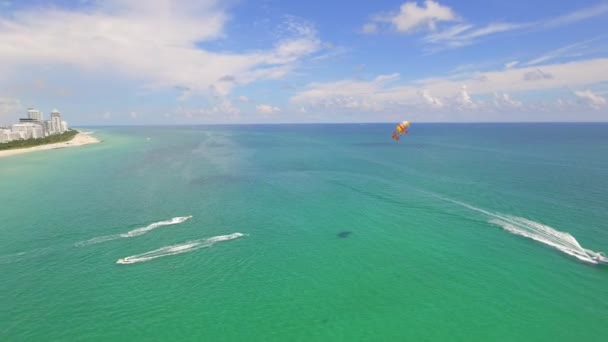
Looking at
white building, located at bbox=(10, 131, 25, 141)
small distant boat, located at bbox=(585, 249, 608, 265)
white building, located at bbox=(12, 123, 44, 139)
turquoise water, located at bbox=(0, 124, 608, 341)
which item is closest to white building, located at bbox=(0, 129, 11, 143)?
white building, located at bbox=(10, 131, 25, 141)

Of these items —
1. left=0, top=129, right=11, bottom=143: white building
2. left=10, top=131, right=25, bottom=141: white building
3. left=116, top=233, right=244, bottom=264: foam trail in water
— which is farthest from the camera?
left=10, top=131, right=25, bottom=141: white building

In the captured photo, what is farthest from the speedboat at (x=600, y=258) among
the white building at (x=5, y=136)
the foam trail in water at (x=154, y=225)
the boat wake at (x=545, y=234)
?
the white building at (x=5, y=136)

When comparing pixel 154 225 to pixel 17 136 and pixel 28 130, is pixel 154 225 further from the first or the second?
pixel 28 130

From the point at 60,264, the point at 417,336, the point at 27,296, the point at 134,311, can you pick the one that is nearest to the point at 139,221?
the point at 60,264

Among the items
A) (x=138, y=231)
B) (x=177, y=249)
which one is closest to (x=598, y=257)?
(x=177, y=249)

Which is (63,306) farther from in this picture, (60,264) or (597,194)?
(597,194)

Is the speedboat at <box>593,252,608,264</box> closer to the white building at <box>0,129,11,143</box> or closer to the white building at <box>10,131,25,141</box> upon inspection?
the white building at <box>0,129,11,143</box>
